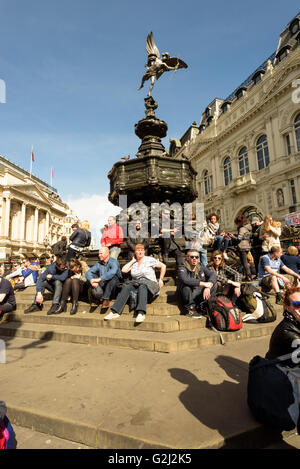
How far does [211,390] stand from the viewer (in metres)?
2.25

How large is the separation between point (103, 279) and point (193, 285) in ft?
5.77

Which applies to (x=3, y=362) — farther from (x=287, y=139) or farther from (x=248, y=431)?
(x=287, y=139)

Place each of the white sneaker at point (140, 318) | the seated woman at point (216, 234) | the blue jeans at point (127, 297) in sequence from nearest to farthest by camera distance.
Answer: the white sneaker at point (140, 318) → the blue jeans at point (127, 297) → the seated woman at point (216, 234)

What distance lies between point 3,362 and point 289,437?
11.0 feet

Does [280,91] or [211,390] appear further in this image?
[280,91]

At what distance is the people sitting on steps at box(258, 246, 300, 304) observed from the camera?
5.21m

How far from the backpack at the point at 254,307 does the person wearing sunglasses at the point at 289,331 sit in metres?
2.12

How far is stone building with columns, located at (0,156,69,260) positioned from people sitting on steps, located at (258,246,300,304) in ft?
158

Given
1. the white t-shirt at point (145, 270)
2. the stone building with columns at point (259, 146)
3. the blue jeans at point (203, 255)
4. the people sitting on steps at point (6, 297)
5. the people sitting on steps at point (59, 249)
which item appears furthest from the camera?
the stone building with columns at point (259, 146)

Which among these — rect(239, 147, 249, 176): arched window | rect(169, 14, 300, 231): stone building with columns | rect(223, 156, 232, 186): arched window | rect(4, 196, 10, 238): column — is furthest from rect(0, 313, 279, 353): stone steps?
rect(4, 196, 10, 238): column

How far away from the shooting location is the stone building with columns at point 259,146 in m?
22.3

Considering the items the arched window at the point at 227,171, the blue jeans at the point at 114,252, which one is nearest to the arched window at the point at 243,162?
the arched window at the point at 227,171

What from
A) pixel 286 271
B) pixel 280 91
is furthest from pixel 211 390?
pixel 280 91

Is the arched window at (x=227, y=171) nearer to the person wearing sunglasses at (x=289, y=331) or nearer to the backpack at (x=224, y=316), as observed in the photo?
the backpack at (x=224, y=316)
